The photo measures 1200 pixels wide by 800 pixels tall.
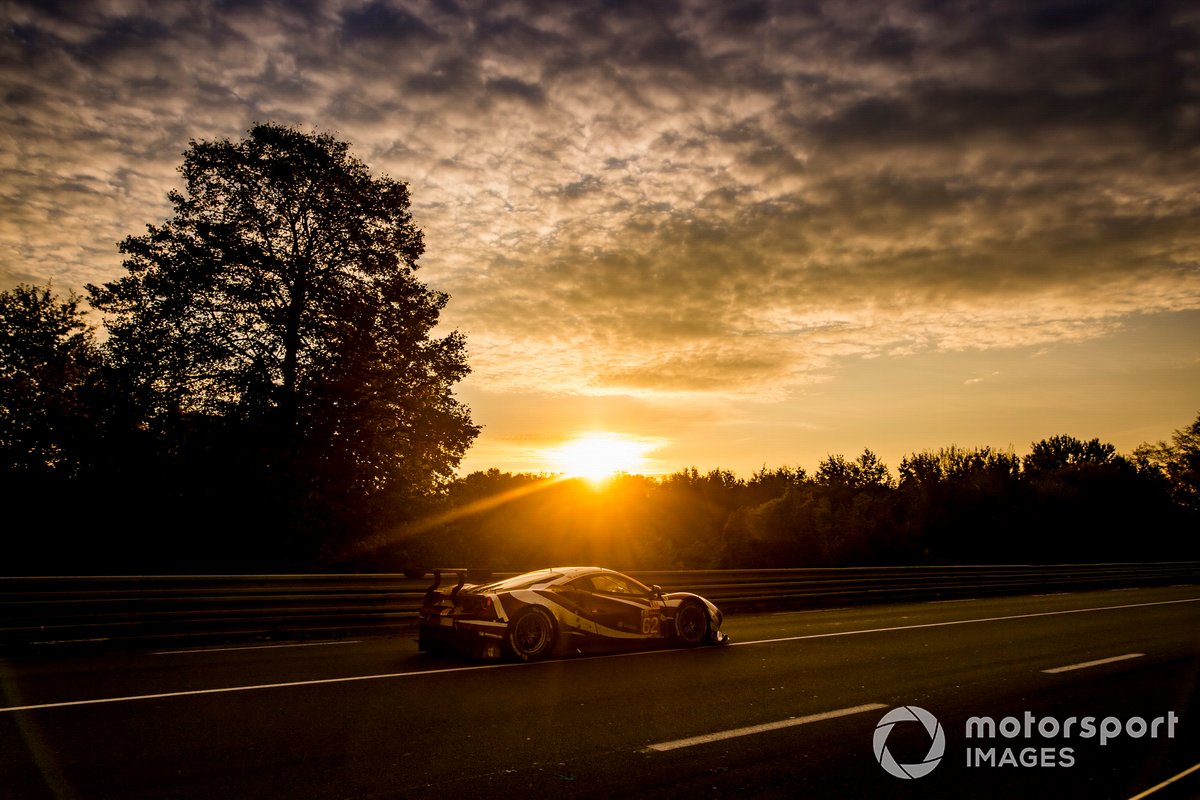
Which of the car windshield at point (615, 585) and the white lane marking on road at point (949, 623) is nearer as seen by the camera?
the car windshield at point (615, 585)

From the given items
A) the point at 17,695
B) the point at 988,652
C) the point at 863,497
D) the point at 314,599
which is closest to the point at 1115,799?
the point at 988,652

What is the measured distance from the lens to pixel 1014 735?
572 cm

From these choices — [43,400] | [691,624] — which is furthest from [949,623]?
[43,400]

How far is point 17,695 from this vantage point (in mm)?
6812

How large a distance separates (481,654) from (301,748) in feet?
13.1

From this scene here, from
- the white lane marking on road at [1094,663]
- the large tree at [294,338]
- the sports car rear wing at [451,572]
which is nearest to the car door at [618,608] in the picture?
the sports car rear wing at [451,572]

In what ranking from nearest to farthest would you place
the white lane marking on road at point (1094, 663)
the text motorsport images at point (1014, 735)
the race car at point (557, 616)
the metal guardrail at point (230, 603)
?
the text motorsport images at point (1014, 735), the white lane marking on road at point (1094, 663), the race car at point (557, 616), the metal guardrail at point (230, 603)

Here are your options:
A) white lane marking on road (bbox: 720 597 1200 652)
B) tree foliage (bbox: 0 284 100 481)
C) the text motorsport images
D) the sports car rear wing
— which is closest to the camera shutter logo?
the text motorsport images

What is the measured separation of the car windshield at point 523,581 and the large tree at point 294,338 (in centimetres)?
1258

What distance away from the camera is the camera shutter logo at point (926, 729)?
4.84 meters

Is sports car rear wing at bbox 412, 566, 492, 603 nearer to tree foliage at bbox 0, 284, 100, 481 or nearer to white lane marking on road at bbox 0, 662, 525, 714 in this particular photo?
white lane marking on road at bbox 0, 662, 525, 714

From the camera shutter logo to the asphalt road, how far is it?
1.4 inches

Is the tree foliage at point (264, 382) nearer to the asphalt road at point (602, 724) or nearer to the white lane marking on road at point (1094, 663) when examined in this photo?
the asphalt road at point (602, 724)

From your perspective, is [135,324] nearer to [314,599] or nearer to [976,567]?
[314,599]
